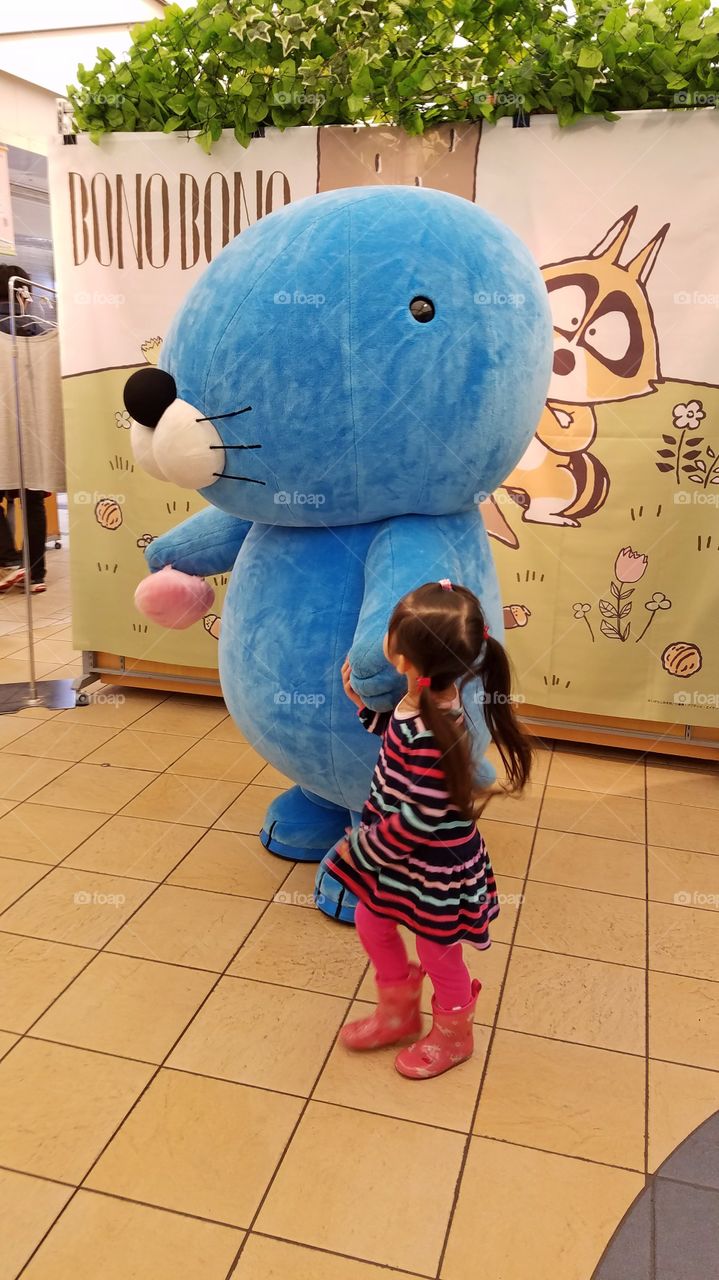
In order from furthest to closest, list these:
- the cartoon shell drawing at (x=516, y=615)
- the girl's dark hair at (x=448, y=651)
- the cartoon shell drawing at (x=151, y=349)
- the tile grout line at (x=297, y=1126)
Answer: the cartoon shell drawing at (x=151, y=349)
the cartoon shell drawing at (x=516, y=615)
the girl's dark hair at (x=448, y=651)
the tile grout line at (x=297, y=1126)

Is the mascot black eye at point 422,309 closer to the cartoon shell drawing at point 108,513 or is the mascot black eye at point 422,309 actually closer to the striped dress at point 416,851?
the striped dress at point 416,851

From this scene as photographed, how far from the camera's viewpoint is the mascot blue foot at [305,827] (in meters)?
2.84

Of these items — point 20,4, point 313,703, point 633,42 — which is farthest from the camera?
point 20,4

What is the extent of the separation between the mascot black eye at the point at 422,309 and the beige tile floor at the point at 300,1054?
1.49 m

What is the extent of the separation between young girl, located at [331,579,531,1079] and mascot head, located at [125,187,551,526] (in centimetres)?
35

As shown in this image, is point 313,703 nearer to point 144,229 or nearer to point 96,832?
point 96,832

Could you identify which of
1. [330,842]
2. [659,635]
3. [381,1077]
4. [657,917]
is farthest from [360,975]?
[659,635]

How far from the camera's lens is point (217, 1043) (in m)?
2.13

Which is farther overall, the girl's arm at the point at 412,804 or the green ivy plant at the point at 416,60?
the green ivy plant at the point at 416,60

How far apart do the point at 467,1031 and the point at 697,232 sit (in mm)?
2415

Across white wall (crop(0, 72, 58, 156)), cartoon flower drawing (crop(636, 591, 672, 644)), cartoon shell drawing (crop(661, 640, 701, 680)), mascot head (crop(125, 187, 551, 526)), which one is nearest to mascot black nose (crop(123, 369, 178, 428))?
mascot head (crop(125, 187, 551, 526))

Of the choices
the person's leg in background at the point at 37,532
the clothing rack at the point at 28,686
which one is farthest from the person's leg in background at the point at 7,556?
the clothing rack at the point at 28,686

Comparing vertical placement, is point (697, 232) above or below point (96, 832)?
above

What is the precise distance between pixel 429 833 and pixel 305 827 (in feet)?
3.28
